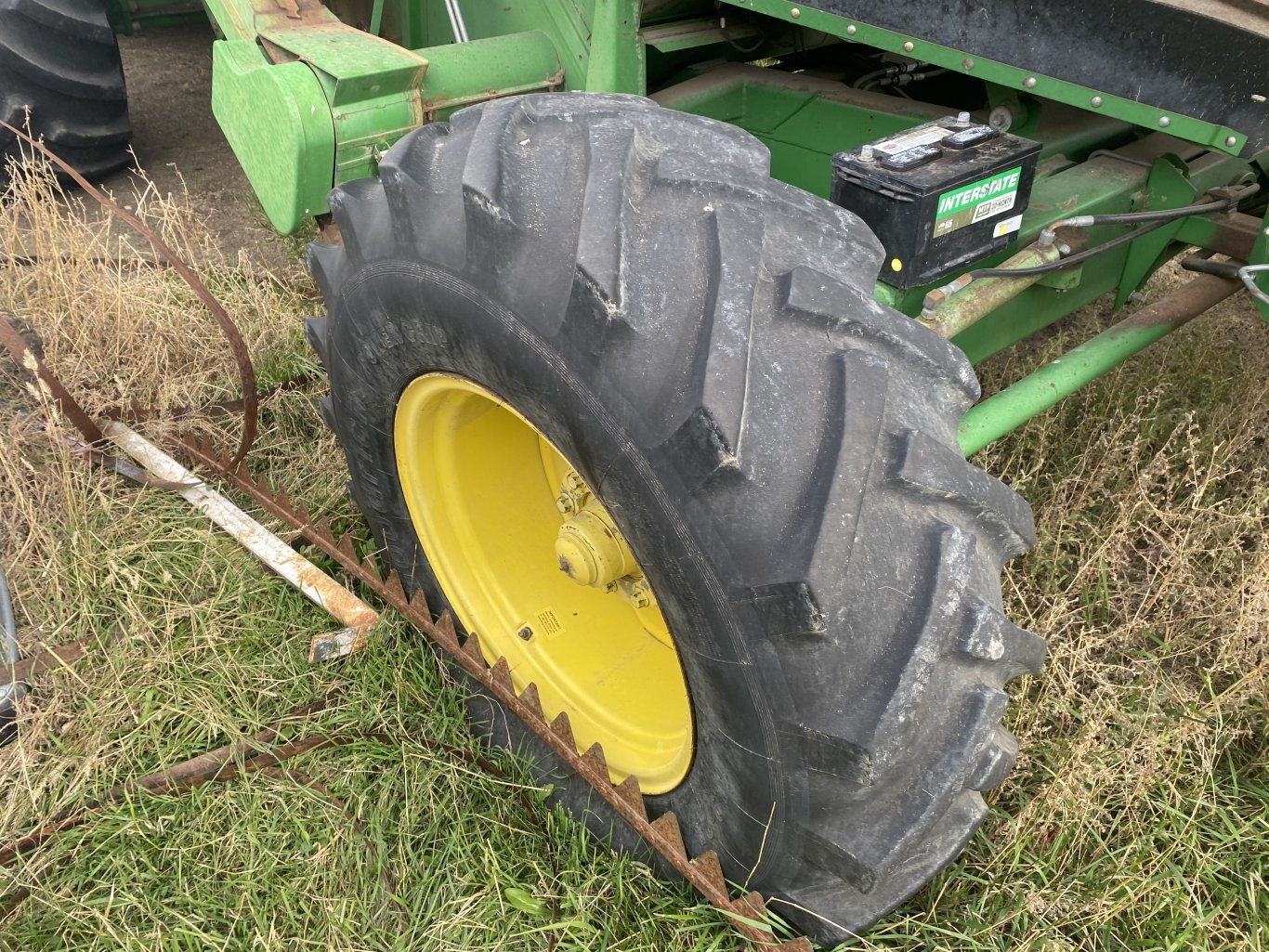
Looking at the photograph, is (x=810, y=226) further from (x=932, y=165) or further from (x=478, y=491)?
(x=478, y=491)

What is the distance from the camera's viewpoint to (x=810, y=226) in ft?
4.55

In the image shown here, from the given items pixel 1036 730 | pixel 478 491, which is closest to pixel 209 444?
pixel 478 491

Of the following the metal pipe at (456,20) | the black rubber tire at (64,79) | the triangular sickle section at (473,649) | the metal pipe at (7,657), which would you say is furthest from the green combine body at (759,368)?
the black rubber tire at (64,79)

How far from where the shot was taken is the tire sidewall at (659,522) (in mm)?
1329

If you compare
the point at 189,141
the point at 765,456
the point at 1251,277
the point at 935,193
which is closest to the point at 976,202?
the point at 935,193

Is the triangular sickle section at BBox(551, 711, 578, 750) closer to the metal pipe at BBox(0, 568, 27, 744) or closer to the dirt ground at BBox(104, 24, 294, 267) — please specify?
the metal pipe at BBox(0, 568, 27, 744)

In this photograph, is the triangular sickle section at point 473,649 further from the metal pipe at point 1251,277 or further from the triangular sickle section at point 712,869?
the metal pipe at point 1251,277

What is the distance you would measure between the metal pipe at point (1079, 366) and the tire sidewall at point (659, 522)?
1.82 feet

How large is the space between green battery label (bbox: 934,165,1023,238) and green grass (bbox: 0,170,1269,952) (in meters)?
0.84

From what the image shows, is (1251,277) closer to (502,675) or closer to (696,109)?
(696,109)

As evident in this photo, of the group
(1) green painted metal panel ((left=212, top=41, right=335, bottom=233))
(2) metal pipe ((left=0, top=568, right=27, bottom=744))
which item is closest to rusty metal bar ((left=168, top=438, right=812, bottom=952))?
(2) metal pipe ((left=0, top=568, right=27, bottom=744))

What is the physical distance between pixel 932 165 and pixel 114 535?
80.3 inches

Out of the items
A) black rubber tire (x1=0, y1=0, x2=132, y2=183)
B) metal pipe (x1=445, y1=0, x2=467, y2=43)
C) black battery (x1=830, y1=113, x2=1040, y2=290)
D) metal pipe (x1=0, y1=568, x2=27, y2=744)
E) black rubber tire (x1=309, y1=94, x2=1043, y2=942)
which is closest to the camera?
black rubber tire (x1=309, y1=94, x2=1043, y2=942)

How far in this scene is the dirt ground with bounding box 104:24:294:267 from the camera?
13.1 feet
